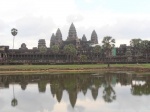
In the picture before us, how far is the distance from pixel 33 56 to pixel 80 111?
11256 centimetres

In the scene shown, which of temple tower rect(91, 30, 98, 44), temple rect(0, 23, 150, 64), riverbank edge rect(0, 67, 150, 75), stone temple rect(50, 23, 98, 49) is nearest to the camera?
riverbank edge rect(0, 67, 150, 75)

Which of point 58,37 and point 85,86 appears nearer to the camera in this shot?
point 85,86

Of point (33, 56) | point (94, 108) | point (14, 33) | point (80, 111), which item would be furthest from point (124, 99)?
point (33, 56)

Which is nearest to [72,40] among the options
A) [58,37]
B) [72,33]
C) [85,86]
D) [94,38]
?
[72,33]

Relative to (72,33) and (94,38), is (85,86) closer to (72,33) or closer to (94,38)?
(72,33)

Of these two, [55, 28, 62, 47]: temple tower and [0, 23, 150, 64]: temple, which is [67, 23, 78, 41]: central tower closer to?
[0, 23, 150, 64]: temple

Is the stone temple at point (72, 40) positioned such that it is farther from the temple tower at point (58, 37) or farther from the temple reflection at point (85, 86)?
the temple reflection at point (85, 86)

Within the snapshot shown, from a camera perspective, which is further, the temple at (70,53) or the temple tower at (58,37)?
the temple tower at (58,37)

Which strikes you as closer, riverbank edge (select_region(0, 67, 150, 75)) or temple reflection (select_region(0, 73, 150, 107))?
temple reflection (select_region(0, 73, 150, 107))

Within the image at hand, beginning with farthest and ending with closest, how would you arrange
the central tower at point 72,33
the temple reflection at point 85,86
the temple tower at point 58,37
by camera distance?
the temple tower at point 58,37 < the central tower at point 72,33 < the temple reflection at point 85,86

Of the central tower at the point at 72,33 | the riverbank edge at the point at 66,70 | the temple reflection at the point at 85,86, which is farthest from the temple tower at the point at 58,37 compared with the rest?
the temple reflection at the point at 85,86

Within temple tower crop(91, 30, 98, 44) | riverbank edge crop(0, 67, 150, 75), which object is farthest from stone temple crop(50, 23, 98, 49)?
riverbank edge crop(0, 67, 150, 75)

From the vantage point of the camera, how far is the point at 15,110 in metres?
22.3

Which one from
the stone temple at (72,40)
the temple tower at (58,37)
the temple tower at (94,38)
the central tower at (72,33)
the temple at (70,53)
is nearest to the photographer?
the temple at (70,53)
